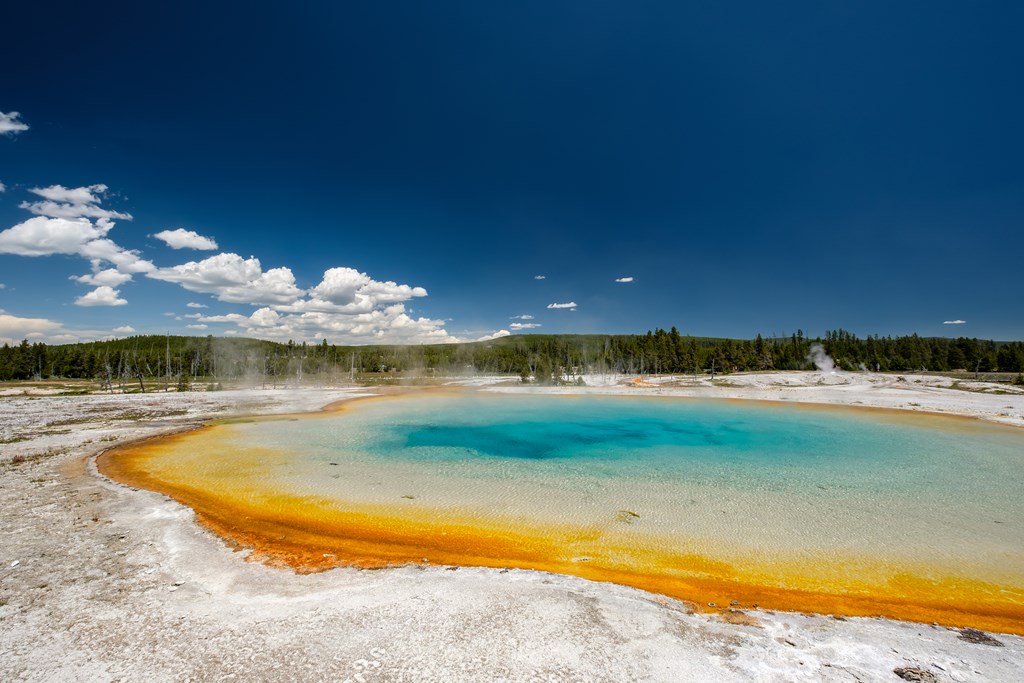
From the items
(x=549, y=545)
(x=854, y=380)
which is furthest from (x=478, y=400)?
(x=854, y=380)

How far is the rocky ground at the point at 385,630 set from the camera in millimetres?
3775

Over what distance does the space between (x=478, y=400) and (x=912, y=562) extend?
3096cm

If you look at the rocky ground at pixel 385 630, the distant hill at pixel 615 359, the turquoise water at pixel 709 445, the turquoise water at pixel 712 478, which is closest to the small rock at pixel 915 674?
the rocky ground at pixel 385 630

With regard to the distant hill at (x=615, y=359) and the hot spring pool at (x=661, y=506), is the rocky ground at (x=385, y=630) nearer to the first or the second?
the hot spring pool at (x=661, y=506)

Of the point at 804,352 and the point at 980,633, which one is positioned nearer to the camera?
the point at 980,633

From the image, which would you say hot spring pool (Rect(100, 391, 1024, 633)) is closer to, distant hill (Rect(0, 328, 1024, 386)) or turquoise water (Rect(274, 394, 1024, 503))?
turquoise water (Rect(274, 394, 1024, 503))

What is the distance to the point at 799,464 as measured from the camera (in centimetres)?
1336

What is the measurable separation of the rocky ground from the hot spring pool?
689 millimetres

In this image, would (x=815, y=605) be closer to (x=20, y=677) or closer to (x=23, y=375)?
(x=20, y=677)

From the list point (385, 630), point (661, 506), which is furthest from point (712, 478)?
point (385, 630)

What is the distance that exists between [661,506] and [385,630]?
21.9 feet

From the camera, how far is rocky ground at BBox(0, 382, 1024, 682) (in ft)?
12.4

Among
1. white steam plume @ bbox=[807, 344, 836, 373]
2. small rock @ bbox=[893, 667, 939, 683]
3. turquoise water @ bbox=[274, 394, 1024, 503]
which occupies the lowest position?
turquoise water @ bbox=[274, 394, 1024, 503]

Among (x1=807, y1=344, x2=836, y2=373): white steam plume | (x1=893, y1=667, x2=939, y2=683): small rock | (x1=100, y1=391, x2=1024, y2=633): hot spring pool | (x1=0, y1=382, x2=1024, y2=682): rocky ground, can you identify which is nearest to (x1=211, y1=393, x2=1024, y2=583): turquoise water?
(x1=100, y1=391, x2=1024, y2=633): hot spring pool
